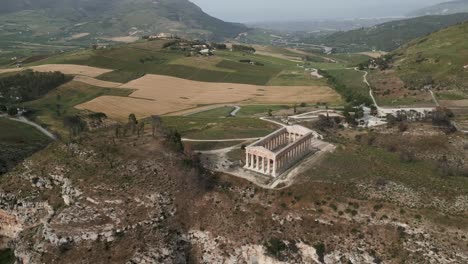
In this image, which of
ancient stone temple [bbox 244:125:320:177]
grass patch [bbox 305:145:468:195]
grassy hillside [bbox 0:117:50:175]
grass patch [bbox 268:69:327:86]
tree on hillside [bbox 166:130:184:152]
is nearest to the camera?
grass patch [bbox 305:145:468:195]

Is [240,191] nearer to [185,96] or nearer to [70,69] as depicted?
[185,96]

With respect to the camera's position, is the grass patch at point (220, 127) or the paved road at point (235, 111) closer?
the grass patch at point (220, 127)

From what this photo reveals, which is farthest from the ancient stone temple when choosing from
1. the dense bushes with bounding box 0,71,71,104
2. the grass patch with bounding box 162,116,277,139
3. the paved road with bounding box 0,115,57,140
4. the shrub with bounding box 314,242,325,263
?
the dense bushes with bounding box 0,71,71,104

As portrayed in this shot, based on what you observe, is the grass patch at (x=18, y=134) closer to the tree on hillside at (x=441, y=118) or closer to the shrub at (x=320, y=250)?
the shrub at (x=320, y=250)

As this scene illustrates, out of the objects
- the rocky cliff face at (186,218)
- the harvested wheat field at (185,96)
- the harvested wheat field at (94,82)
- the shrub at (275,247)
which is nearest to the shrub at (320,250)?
the rocky cliff face at (186,218)

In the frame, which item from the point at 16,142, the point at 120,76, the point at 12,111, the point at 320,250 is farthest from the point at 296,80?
the point at 320,250

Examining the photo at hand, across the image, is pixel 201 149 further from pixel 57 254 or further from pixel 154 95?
pixel 154 95

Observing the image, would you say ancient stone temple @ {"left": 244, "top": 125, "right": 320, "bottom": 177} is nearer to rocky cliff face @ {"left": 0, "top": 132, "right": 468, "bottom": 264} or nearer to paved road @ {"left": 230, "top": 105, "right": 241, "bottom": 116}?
rocky cliff face @ {"left": 0, "top": 132, "right": 468, "bottom": 264}
